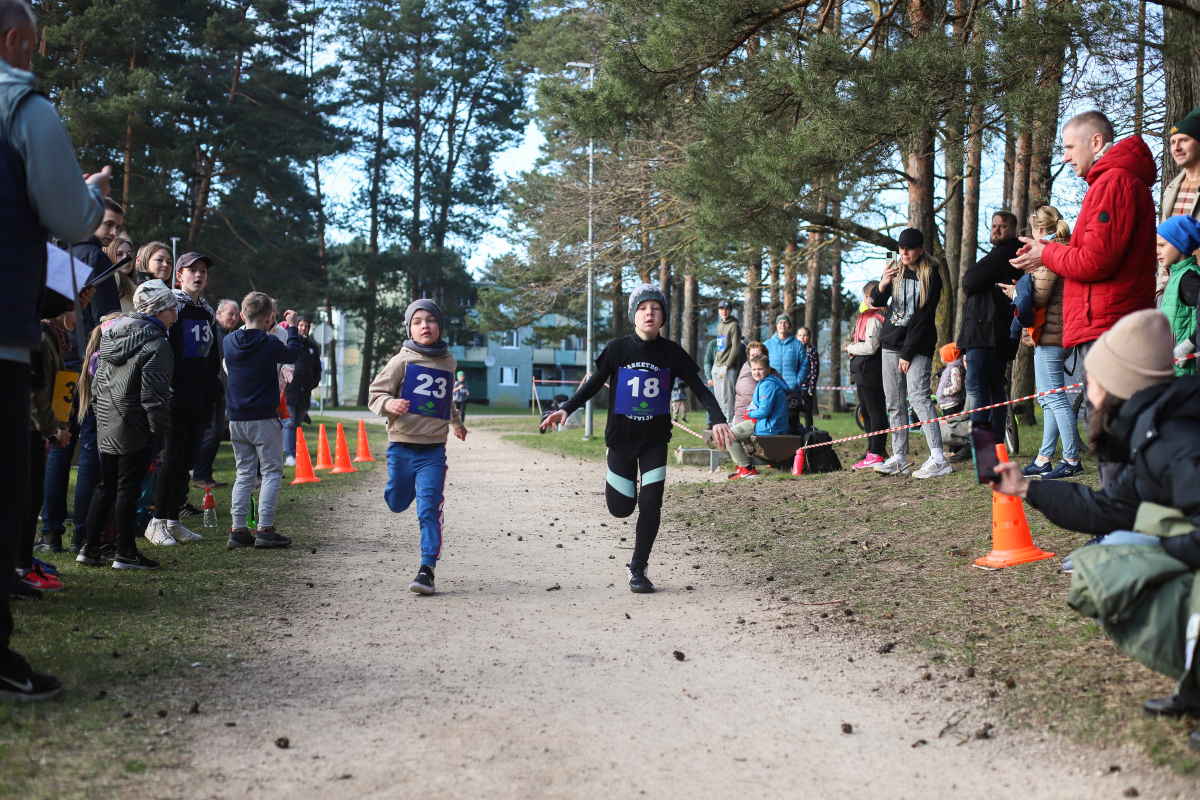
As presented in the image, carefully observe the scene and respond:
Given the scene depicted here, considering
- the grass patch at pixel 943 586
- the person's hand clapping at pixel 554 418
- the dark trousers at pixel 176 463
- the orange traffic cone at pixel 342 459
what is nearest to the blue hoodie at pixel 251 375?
the dark trousers at pixel 176 463

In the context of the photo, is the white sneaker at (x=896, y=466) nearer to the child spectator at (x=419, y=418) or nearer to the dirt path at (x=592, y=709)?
the dirt path at (x=592, y=709)

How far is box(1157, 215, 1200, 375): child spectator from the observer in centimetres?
541

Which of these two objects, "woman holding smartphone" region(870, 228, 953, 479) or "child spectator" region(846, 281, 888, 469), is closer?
"woman holding smartphone" region(870, 228, 953, 479)

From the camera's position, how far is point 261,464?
8.02 metres

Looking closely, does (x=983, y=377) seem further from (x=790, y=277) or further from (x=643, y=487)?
(x=790, y=277)

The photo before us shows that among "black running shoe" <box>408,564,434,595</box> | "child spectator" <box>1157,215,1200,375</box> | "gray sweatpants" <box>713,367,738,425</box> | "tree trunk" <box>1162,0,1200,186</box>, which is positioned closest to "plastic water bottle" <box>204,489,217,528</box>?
"black running shoe" <box>408,564,434,595</box>

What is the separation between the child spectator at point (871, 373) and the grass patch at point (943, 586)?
0.47m

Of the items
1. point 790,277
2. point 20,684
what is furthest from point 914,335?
point 790,277

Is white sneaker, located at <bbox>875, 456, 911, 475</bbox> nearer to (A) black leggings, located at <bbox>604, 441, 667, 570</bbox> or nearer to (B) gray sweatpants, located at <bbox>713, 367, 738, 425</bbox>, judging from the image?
(A) black leggings, located at <bbox>604, 441, 667, 570</bbox>

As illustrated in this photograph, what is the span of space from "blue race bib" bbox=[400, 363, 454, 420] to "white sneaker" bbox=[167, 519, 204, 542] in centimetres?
252

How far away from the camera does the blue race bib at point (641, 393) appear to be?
681 cm

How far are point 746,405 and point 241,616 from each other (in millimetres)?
9417

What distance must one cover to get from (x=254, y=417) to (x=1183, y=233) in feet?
21.7

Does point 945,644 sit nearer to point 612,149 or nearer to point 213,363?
point 213,363
